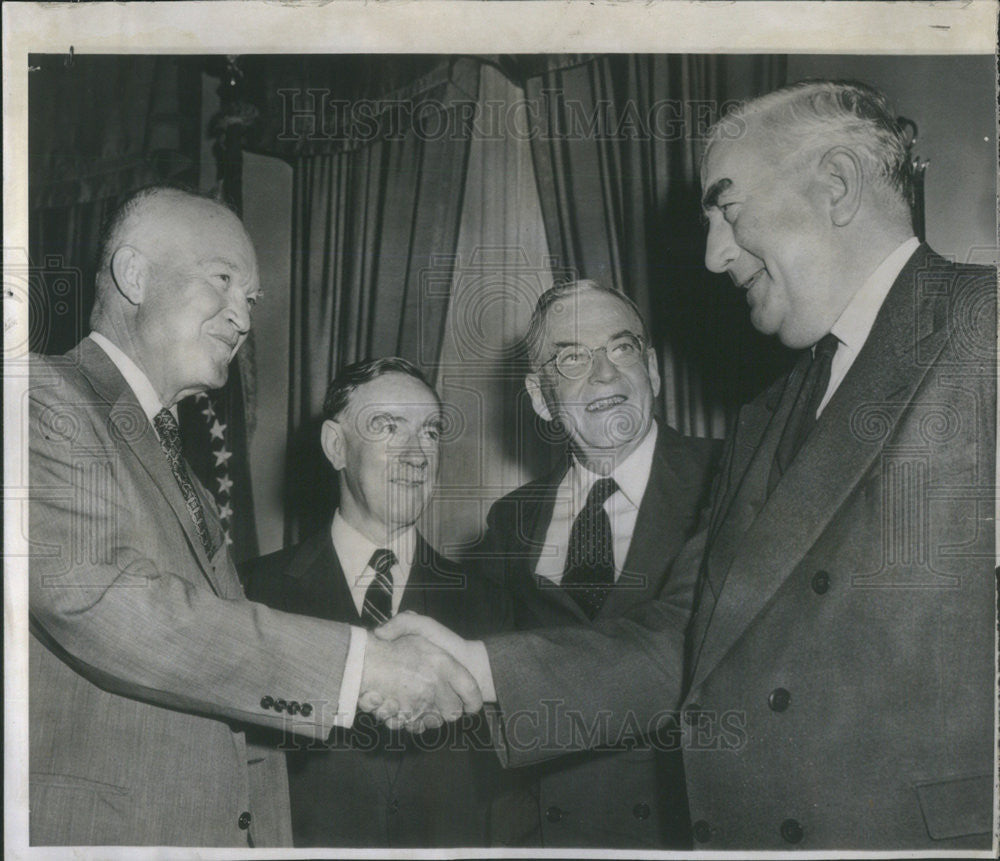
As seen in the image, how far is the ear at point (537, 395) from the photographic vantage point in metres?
3.27

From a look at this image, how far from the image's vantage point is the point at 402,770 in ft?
10.6

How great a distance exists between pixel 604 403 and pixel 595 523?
1.10 feet

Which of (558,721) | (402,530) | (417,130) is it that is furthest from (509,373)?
(558,721)

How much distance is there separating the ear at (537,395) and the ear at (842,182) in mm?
922

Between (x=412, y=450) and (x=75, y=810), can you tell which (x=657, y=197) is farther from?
(x=75, y=810)

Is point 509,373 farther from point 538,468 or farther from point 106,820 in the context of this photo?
point 106,820

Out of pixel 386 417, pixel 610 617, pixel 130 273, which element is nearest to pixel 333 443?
pixel 386 417

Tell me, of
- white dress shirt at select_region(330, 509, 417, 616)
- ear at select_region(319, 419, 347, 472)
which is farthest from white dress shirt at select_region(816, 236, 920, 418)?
ear at select_region(319, 419, 347, 472)

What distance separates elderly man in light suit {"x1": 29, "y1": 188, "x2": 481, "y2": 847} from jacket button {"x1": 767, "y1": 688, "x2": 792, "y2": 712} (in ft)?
2.66

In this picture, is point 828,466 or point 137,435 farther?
point 137,435

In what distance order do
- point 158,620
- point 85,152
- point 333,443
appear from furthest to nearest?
point 85,152, point 333,443, point 158,620

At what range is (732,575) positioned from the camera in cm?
311

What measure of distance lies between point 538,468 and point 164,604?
1.10m

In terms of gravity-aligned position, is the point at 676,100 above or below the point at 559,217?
above
